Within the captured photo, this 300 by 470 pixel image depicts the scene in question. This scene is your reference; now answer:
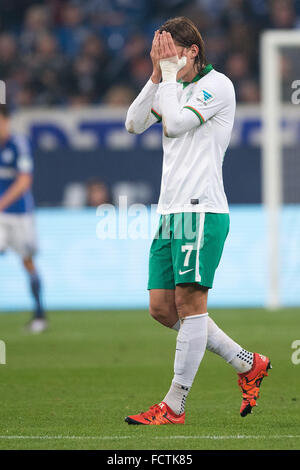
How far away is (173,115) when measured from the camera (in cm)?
532

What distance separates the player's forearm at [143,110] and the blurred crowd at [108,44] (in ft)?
32.6

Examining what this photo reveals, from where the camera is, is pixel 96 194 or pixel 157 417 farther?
pixel 96 194

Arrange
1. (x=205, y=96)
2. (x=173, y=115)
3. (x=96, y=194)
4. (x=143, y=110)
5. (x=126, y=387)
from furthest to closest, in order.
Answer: (x=96, y=194) → (x=126, y=387) → (x=143, y=110) → (x=205, y=96) → (x=173, y=115)

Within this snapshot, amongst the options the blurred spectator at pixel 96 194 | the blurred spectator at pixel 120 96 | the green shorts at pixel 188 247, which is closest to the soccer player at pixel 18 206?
the blurred spectator at pixel 96 194

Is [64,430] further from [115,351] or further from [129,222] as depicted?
[129,222]

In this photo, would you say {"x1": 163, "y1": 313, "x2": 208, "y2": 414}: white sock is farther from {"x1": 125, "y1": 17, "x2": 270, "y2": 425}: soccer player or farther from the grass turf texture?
the grass turf texture

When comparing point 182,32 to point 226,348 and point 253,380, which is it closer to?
point 226,348

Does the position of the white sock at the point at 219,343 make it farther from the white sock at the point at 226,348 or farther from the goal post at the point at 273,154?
the goal post at the point at 273,154

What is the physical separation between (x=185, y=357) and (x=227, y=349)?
12.8 inches

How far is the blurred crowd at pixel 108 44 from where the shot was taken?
16141 mm

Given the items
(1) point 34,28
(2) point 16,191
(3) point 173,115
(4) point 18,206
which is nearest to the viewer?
(3) point 173,115

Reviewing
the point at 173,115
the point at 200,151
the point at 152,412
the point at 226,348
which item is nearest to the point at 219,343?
the point at 226,348

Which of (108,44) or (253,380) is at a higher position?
(108,44)

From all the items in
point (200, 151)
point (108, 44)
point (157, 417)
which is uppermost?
point (108, 44)
